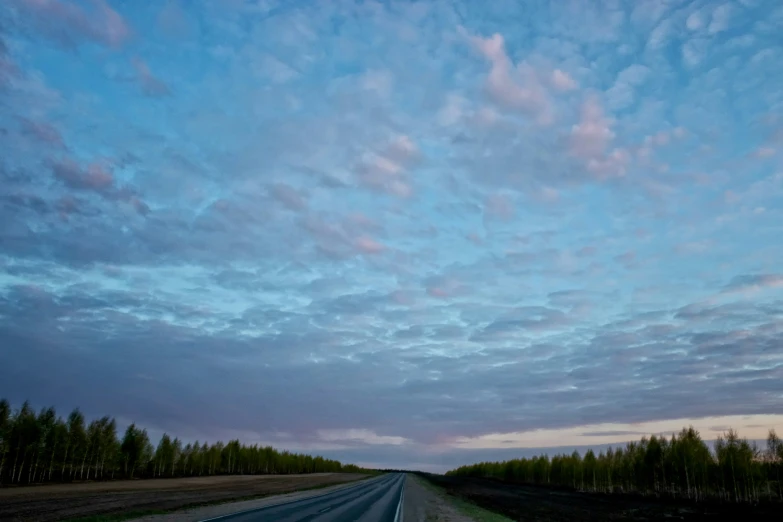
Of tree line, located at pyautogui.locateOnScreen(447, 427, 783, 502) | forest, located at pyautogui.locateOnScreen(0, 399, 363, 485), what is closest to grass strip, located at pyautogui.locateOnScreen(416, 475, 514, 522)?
tree line, located at pyautogui.locateOnScreen(447, 427, 783, 502)

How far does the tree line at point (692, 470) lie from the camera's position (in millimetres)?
74562

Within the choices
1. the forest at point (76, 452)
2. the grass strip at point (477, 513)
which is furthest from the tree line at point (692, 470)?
the forest at point (76, 452)

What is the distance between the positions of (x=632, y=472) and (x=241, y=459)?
456 feet

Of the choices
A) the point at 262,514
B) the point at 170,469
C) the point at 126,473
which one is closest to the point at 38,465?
the point at 126,473

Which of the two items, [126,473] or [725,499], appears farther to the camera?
[126,473]

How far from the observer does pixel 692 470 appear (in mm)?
83125

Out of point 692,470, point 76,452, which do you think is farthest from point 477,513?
point 76,452

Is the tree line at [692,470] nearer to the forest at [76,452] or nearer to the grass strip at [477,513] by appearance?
the grass strip at [477,513]

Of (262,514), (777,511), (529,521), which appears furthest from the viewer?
(777,511)

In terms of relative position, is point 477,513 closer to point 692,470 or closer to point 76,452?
point 692,470

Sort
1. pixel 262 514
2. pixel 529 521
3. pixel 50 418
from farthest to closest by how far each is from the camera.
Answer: pixel 50 418, pixel 529 521, pixel 262 514

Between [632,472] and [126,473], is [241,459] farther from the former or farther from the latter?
[632,472]

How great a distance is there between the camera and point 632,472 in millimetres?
98062

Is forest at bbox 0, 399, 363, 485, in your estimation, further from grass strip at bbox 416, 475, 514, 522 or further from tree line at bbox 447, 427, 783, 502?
tree line at bbox 447, 427, 783, 502
